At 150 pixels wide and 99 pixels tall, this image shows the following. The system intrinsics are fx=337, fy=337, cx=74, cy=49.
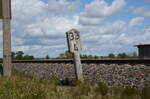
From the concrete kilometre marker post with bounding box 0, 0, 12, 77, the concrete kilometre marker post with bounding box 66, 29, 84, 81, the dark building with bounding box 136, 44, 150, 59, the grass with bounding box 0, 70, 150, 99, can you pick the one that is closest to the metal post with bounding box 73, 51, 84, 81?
the concrete kilometre marker post with bounding box 66, 29, 84, 81

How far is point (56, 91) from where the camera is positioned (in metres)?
7.88

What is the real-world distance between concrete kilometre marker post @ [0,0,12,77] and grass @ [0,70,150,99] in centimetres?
343

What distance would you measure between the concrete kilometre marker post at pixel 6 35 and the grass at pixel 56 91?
3.43 m

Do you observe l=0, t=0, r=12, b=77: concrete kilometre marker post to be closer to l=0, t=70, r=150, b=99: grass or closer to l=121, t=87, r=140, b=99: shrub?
l=0, t=70, r=150, b=99: grass

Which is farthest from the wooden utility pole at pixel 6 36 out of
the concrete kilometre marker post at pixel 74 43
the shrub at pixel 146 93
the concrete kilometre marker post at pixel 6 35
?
the shrub at pixel 146 93

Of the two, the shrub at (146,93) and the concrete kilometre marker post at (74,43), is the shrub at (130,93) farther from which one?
the concrete kilometre marker post at (74,43)

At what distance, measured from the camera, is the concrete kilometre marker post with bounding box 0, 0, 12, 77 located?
12.9 metres

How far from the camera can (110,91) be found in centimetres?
967

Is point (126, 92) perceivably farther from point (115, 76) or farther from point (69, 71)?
point (69, 71)

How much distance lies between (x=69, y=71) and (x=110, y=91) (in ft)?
22.3

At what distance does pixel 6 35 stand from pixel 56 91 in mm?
5717

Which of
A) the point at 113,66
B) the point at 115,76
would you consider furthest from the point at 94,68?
the point at 115,76

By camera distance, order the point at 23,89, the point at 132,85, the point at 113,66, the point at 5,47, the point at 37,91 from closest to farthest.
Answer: the point at 37,91 < the point at 23,89 < the point at 132,85 < the point at 5,47 < the point at 113,66

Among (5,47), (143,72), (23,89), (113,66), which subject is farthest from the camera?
(113,66)
